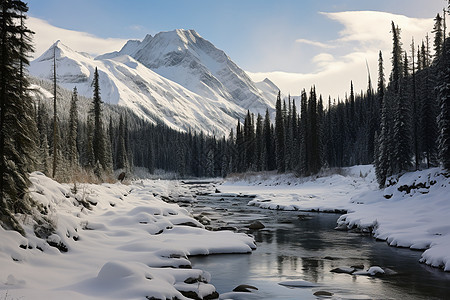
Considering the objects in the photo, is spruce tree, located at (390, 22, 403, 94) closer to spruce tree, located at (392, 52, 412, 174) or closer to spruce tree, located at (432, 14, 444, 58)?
spruce tree, located at (432, 14, 444, 58)

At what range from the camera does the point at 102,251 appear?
1327cm

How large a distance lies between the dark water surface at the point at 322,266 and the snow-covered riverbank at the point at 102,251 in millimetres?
1362

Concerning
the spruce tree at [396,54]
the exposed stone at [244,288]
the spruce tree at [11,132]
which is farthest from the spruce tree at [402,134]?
the spruce tree at [11,132]

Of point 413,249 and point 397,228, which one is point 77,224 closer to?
point 413,249

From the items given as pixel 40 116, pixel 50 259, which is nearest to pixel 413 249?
pixel 50 259

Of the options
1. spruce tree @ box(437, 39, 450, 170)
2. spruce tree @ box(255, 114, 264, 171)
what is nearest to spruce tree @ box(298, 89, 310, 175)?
spruce tree @ box(255, 114, 264, 171)

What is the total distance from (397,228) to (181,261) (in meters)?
13.1

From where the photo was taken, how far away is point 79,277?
10023 mm

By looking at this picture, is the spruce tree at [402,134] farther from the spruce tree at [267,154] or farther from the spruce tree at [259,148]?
the spruce tree at [259,148]

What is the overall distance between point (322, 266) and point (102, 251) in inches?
316

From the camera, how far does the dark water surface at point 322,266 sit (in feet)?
38.3

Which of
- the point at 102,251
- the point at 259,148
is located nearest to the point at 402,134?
the point at 102,251

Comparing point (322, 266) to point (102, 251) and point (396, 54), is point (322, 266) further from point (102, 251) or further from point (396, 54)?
point (396, 54)

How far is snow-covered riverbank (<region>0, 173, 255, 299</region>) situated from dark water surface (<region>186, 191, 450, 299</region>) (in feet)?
4.47
